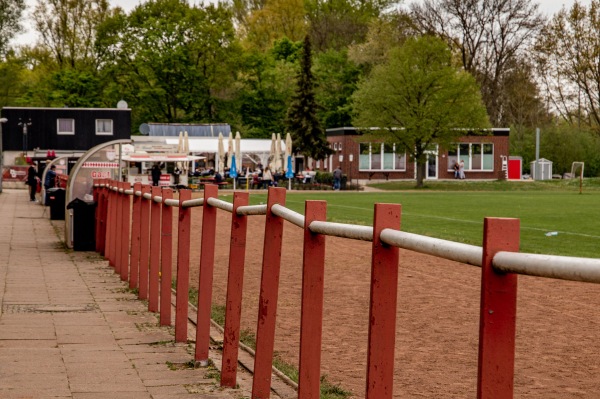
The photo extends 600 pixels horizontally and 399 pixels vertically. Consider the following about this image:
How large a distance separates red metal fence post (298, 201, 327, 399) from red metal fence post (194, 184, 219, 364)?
2364 mm

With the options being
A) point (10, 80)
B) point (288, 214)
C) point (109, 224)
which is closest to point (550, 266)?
point (288, 214)

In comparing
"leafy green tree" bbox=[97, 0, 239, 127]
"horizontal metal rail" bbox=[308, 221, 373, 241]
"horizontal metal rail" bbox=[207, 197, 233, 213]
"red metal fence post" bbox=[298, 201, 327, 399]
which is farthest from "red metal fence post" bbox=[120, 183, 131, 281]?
"leafy green tree" bbox=[97, 0, 239, 127]

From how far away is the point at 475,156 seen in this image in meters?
84.4

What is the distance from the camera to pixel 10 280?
44.9ft

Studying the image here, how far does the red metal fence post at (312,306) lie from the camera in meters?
5.29

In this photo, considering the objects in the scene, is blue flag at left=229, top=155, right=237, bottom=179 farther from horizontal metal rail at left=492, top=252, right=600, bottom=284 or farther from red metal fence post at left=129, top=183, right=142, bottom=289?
horizontal metal rail at left=492, top=252, right=600, bottom=284

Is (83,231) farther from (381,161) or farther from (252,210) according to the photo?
(381,161)

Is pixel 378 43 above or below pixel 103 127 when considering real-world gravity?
above

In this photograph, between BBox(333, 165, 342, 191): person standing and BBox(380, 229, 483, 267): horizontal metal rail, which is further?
BBox(333, 165, 342, 191): person standing

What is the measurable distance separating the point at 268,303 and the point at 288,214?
24.5 inches

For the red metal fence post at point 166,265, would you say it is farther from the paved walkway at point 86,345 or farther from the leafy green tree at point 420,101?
the leafy green tree at point 420,101

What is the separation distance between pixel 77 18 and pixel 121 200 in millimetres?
83390

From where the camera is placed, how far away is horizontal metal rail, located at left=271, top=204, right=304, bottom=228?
5.58 metres

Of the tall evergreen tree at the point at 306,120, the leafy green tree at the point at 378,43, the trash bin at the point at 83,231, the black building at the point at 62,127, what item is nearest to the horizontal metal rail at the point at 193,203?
the trash bin at the point at 83,231
